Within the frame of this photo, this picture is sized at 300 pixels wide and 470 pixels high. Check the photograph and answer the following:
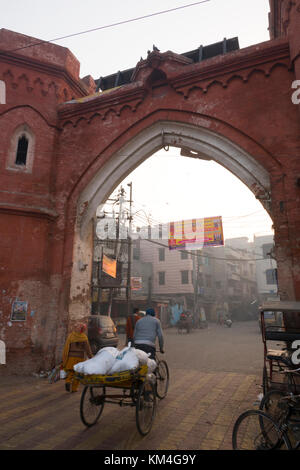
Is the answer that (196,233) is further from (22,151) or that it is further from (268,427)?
(268,427)

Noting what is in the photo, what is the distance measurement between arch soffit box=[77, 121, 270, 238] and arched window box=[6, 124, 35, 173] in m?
1.94

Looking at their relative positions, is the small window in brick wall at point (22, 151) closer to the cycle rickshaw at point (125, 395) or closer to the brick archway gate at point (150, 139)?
the brick archway gate at point (150, 139)

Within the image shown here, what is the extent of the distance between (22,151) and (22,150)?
34 millimetres

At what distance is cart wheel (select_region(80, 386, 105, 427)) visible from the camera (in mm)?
4273

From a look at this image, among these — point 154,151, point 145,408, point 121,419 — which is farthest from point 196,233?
point 145,408

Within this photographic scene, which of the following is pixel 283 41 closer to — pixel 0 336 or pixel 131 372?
pixel 131 372

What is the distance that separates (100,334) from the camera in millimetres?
11969

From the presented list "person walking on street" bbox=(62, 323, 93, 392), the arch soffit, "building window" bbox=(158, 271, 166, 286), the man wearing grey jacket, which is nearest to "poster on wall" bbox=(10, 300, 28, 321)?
"person walking on street" bbox=(62, 323, 93, 392)

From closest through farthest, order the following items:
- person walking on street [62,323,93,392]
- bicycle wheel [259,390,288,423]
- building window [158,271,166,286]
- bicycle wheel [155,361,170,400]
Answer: bicycle wheel [259,390,288,423] < bicycle wheel [155,361,170,400] < person walking on street [62,323,93,392] < building window [158,271,166,286]

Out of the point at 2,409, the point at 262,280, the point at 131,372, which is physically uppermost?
the point at 262,280

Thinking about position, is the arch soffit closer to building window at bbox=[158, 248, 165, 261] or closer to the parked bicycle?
the parked bicycle

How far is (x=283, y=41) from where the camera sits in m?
7.32
